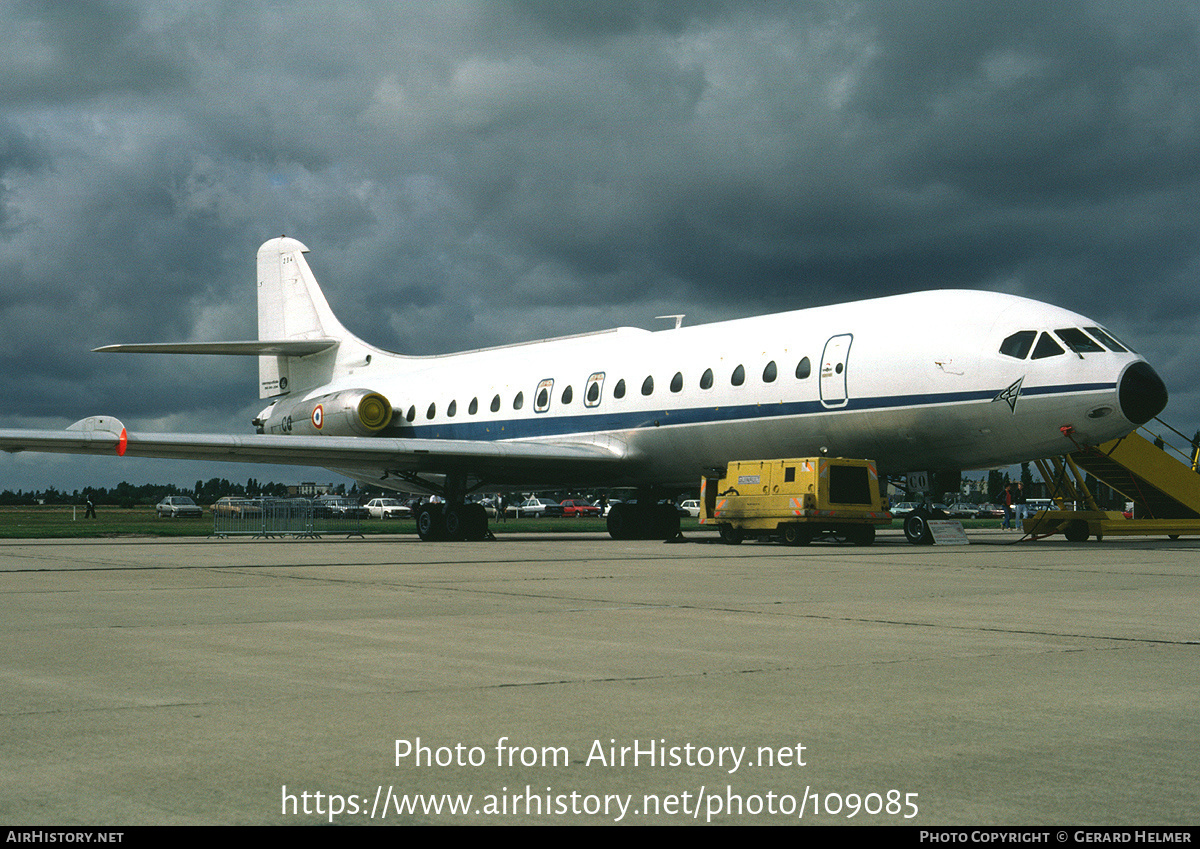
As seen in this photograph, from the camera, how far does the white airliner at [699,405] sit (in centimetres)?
1884

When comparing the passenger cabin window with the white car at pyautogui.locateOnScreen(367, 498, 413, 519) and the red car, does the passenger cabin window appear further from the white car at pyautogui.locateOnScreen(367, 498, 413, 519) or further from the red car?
the red car

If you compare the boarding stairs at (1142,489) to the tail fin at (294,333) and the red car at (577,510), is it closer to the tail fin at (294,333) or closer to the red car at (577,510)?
the tail fin at (294,333)

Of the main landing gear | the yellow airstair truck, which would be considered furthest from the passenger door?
the main landing gear

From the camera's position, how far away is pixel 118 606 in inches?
369

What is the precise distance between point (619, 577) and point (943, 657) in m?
6.40

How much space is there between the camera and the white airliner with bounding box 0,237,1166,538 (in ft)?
61.8

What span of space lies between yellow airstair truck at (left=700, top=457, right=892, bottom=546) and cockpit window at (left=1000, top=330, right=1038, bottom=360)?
310 cm

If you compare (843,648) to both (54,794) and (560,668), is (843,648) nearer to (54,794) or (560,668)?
(560,668)

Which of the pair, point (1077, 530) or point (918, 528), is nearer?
point (918, 528)

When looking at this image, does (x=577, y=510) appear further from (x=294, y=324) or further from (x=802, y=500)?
(x=802, y=500)

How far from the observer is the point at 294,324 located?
3641 centimetres

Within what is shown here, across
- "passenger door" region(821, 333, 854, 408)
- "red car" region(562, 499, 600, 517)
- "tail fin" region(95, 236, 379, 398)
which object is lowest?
"red car" region(562, 499, 600, 517)

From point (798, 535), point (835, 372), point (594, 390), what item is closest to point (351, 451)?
point (594, 390)

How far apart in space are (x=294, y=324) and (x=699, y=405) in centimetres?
1794
